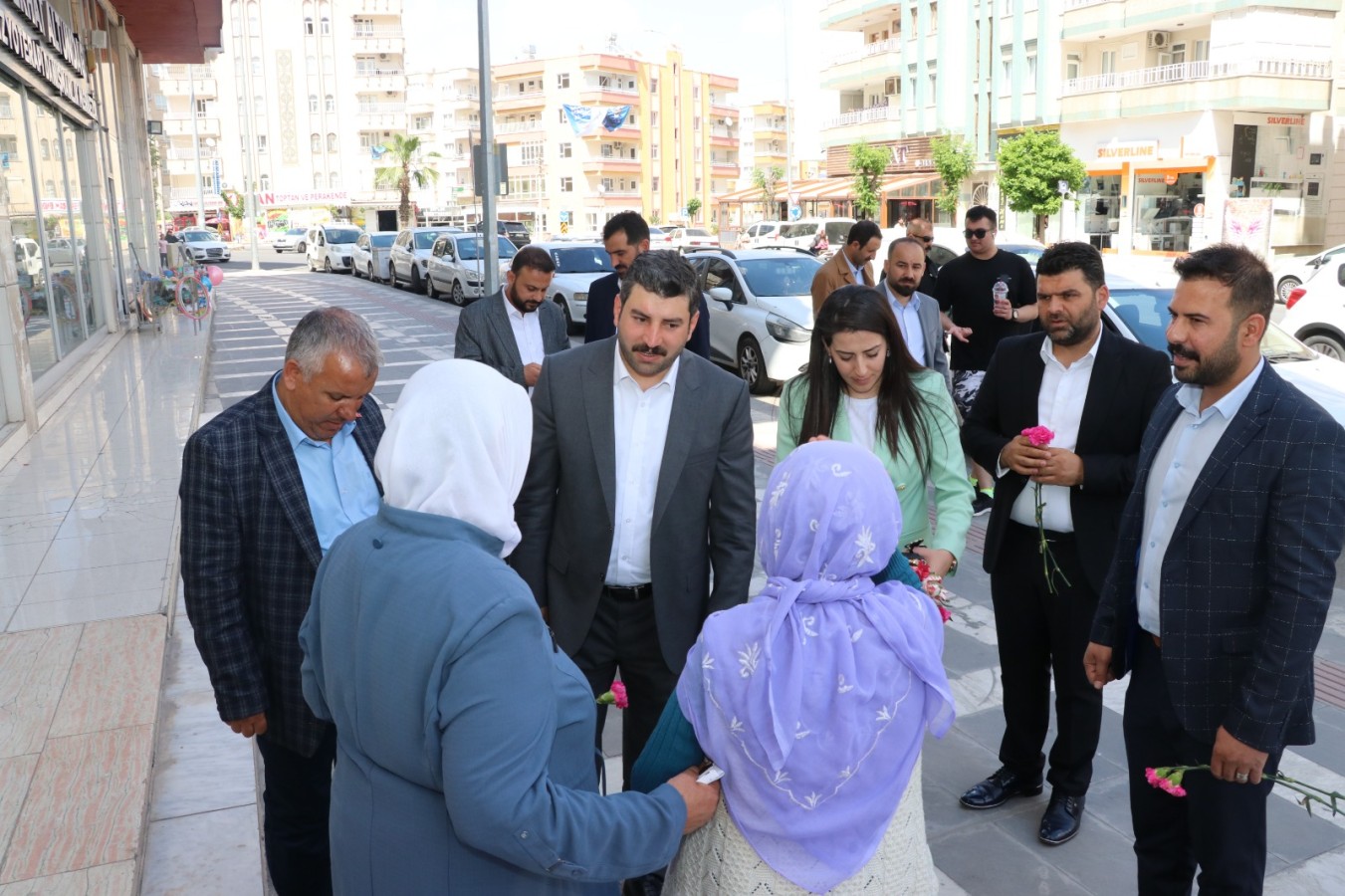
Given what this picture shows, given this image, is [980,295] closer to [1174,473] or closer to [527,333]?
[527,333]

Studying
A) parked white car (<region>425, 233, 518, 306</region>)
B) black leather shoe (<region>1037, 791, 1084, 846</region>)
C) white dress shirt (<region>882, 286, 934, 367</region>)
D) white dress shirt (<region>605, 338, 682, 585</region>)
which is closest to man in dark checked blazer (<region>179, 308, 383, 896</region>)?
white dress shirt (<region>605, 338, 682, 585</region>)

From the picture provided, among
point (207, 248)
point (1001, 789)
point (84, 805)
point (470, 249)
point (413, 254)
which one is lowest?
point (1001, 789)

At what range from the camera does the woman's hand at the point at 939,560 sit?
10.6 ft

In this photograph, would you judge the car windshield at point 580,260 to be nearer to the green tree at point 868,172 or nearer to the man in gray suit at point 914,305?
the man in gray suit at point 914,305

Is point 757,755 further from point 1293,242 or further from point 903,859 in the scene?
point 1293,242

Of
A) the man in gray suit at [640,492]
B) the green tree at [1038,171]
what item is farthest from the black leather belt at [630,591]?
the green tree at [1038,171]

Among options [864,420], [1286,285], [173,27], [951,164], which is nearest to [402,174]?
[951,164]

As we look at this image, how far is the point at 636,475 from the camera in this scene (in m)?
3.10

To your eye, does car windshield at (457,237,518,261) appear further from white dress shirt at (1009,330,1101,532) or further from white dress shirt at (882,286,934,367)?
white dress shirt at (1009,330,1101,532)

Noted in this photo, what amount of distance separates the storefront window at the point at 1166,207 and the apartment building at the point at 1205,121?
4 centimetres

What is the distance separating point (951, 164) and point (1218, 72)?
32.4ft

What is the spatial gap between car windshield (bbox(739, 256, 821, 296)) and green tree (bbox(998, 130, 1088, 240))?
77.6 feet

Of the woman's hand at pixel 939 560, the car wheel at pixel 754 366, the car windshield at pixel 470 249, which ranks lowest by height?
the car wheel at pixel 754 366

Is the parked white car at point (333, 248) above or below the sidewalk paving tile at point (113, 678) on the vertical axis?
above
